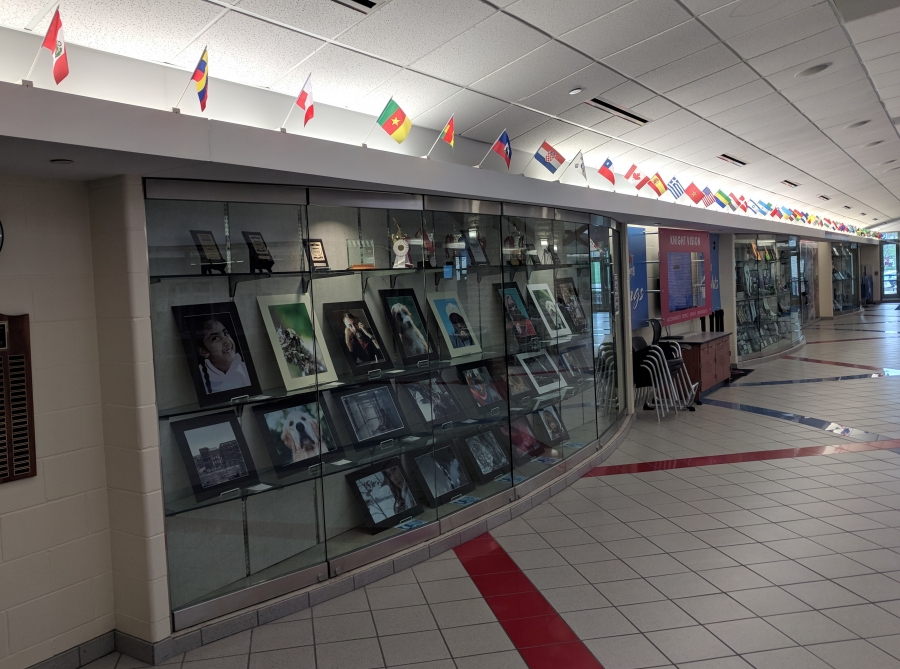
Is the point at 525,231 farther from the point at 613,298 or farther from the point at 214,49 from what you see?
the point at 214,49

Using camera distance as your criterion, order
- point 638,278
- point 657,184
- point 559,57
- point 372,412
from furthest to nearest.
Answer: point 638,278, point 657,184, point 372,412, point 559,57

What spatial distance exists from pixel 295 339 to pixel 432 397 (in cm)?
115

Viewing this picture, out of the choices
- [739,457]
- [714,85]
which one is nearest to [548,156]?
[714,85]

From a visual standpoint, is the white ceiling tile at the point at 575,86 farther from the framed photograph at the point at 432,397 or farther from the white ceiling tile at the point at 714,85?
the framed photograph at the point at 432,397

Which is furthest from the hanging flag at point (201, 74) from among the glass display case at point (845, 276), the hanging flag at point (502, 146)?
the glass display case at point (845, 276)

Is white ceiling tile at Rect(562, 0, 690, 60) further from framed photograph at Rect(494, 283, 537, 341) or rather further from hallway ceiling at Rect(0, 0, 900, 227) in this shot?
framed photograph at Rect(494, 283, 537, 341)

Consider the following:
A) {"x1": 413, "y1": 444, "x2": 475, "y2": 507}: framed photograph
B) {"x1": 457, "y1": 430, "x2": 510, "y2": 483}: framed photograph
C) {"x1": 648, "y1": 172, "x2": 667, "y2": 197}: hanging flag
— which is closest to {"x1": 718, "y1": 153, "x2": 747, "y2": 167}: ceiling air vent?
{"x1": 648, "y1": 172, "x2": 667, "y2": 197}: hanging flag

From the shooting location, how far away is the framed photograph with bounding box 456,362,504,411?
494 centimetres

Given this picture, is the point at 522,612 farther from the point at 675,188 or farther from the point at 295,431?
the point at 675,188

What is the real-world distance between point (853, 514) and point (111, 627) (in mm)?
4644

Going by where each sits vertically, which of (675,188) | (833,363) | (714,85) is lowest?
(833,363)

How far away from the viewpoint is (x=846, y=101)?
6.95 meters

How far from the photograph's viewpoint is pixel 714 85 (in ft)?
18.0

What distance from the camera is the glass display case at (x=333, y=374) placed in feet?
11.0
